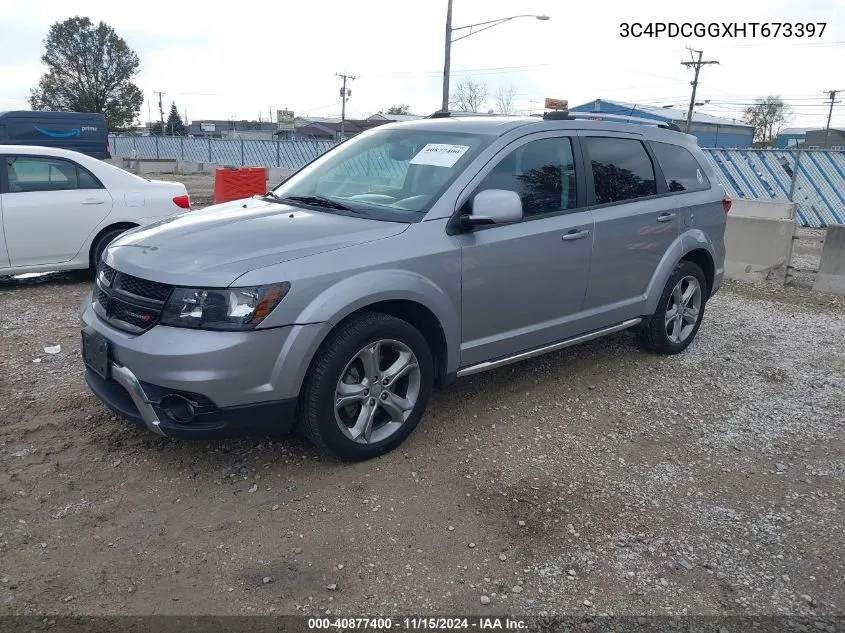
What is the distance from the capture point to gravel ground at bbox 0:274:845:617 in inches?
109

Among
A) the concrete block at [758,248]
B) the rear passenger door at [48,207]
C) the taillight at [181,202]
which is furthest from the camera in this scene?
the concrete block at [758,248]

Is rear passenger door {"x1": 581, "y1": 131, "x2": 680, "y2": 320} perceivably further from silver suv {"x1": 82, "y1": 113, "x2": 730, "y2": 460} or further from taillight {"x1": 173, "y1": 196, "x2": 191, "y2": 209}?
taillight {"x1": 173, "y1": 196, "x2": 191, "y2": 209}

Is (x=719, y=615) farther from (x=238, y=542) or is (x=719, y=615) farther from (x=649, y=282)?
(x=649, y=282)

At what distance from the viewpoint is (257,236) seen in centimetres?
354

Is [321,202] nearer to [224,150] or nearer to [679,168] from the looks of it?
[679,168]

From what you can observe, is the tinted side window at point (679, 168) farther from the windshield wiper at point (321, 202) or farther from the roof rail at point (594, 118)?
the windshield wiper at point (321, 202)

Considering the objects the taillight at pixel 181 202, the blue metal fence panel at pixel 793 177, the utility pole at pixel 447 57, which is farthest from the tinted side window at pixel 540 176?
the utility pole at pixel 447 57

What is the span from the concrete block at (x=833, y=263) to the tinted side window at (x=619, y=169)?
4270 mm

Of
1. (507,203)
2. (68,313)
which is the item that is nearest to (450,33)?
(68,313)

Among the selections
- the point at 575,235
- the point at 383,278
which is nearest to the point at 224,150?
the point at 575,235

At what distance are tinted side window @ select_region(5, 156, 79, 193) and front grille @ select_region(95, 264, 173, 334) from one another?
14.4 feet

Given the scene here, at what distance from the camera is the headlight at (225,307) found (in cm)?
317

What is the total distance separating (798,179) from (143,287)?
1675cm

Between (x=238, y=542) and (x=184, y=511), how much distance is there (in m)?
0.39
